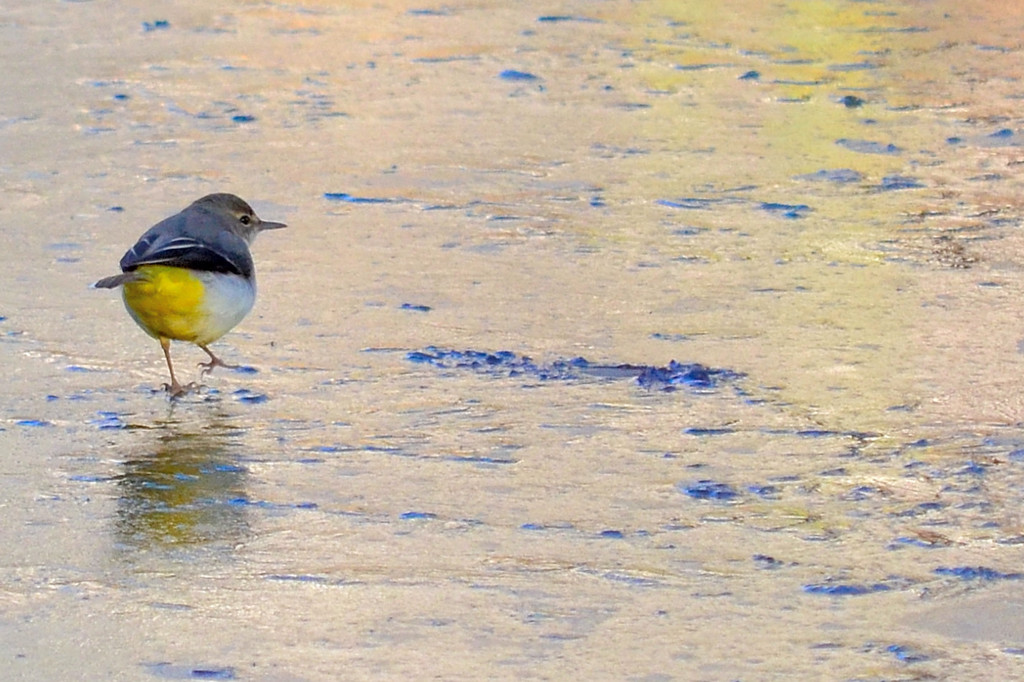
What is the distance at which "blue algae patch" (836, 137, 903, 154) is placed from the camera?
9.57 m

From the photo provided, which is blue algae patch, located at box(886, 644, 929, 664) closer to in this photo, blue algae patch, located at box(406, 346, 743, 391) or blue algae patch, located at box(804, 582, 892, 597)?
blue algae patch, located at box(804, 582, 892, 597)

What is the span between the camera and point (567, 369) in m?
6.36

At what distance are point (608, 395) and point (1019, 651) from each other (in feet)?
7.08

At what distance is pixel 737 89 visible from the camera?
1116 cm

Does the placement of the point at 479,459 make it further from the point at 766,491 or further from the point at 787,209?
the point at 787,209

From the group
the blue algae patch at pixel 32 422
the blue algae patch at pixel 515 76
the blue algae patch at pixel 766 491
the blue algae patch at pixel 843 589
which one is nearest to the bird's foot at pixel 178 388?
the blue algae patch at pixel 32 422

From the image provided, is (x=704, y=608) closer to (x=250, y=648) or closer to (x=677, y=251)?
(x=250, y=648)

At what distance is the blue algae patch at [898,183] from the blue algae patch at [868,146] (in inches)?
21.4

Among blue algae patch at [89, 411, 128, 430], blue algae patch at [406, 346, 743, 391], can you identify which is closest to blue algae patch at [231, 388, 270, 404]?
blue algae patch at [89, 411, 128, 430]

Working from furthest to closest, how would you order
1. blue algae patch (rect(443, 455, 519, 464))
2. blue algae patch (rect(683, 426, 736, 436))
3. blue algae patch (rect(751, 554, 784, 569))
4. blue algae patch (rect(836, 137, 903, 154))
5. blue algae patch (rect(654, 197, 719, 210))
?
blue algae patch (rect(836, 137, 903, 154)) < blue algae patch (rect(654, 197, 719, 210)) < blue algae patch (rect(683, 426, 736, 436)) < blue algae patch (rect(443, 455, 519, 464)) < blue algae patch (rect(751, 554, 784, 569))

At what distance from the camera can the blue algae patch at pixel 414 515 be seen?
5.03 m

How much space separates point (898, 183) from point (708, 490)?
4074mm

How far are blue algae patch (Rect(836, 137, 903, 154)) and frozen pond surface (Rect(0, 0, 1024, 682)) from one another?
0.09ft

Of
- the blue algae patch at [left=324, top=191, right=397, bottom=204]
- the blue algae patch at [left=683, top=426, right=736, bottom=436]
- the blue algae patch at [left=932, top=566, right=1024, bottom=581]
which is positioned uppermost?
the blue algae patch at [left=324, top=191, right=397, bottom=204]
